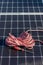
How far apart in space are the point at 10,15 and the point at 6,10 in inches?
19.1

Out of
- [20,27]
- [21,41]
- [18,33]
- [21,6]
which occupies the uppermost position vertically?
[21,6]

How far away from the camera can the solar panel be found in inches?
210

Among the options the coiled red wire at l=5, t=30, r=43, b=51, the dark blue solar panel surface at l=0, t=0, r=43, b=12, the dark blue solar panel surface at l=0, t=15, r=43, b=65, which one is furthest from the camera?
the dark blue solar panel surface at l=0, t=0, r=43, b=12

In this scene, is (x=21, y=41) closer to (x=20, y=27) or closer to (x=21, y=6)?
(x=20, y=27)

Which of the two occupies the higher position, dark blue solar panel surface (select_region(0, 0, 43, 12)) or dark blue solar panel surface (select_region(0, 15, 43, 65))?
dark blue solar panel surface (select_region(0, 0, 43, 12))

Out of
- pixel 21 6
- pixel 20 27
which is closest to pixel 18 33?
pixel 20 27

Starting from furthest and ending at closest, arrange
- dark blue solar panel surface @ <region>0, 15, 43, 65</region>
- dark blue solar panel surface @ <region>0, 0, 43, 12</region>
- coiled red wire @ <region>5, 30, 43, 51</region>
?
dark blue solar panel surface @ <region>0, 0, 43, 12</region>
coiled red wire @ <region>5, 30, 43, 51</region>
dark blue solar panel surface @ <region>0, 15, 43, 65</region>

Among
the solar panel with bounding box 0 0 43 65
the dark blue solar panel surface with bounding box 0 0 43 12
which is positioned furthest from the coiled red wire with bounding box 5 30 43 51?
the dark blue solar panel surface with bounding box 0 0 43 12

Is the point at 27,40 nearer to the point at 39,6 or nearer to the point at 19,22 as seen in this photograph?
the point at 19,22

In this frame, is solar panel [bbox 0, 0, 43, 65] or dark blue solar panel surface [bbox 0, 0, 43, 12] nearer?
solar panel [bbox 0, 0, 43, 65]

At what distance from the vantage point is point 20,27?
6.69 meters

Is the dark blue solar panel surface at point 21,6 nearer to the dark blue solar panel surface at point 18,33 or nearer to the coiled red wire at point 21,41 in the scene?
the dark blue solar panel surface at point 18,33

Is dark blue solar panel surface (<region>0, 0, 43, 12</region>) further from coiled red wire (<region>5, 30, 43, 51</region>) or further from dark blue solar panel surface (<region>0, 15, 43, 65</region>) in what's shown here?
coiled red wire (<region>5, 30, 43, 51</region>)

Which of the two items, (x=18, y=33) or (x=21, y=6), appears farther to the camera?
(x=21, y=6)
